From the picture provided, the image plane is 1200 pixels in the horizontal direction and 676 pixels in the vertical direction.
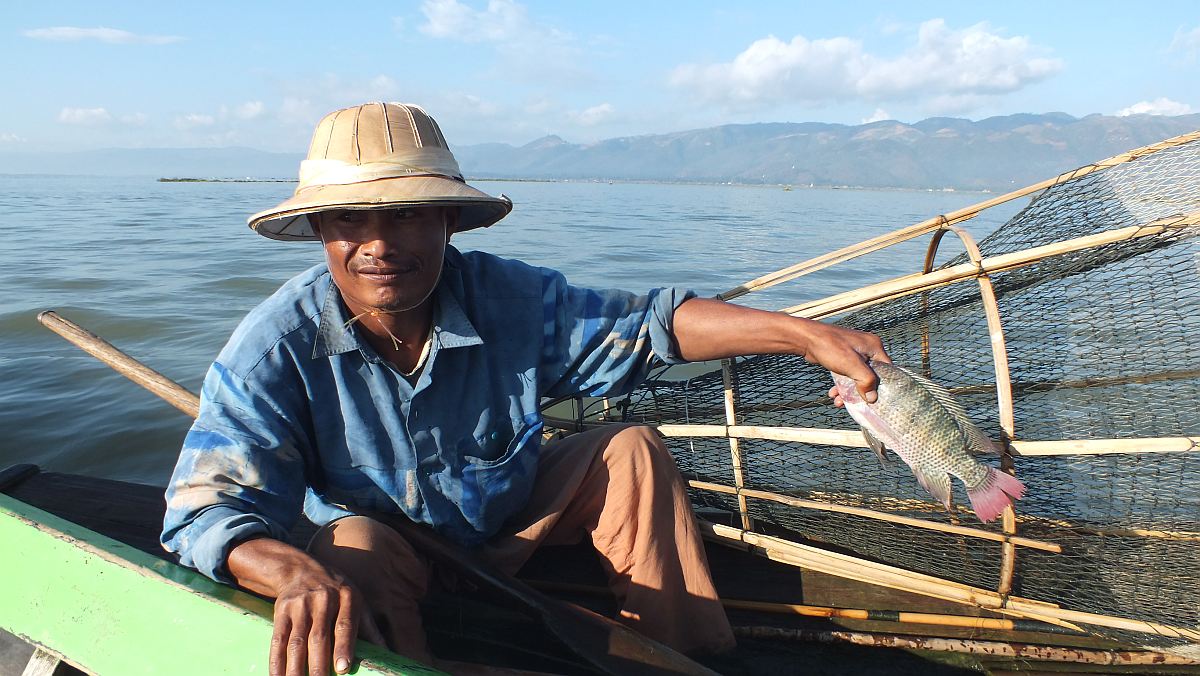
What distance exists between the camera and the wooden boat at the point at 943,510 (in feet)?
7.42

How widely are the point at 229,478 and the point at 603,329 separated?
3.73 feet

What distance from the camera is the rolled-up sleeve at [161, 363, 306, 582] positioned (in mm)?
1722

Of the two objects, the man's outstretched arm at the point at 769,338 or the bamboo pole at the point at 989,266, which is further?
the bamboo pole at the point at 989,266

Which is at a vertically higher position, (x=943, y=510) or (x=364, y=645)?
(x=364, y=645)

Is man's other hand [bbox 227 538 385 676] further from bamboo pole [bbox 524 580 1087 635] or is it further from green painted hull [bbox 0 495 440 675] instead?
bamboo pole [bbox 524 580 1087 635]

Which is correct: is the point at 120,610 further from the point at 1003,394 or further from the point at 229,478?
the point at 1003,394

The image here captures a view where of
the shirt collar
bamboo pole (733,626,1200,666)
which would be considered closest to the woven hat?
the shirt collar

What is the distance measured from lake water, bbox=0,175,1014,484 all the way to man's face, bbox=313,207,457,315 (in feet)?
12.2

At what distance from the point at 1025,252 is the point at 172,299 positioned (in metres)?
9.66

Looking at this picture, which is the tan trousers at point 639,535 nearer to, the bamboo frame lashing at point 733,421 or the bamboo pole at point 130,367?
the bamboo frame lashing at point 733,421

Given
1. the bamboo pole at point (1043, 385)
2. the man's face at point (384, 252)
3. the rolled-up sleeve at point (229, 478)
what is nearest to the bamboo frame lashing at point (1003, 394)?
the bamboo pole at point (1043, 385)

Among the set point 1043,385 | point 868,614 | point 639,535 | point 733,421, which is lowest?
point 868,614

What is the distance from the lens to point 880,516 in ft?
8.76

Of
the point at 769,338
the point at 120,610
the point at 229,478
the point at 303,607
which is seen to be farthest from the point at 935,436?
the point at 120,610
